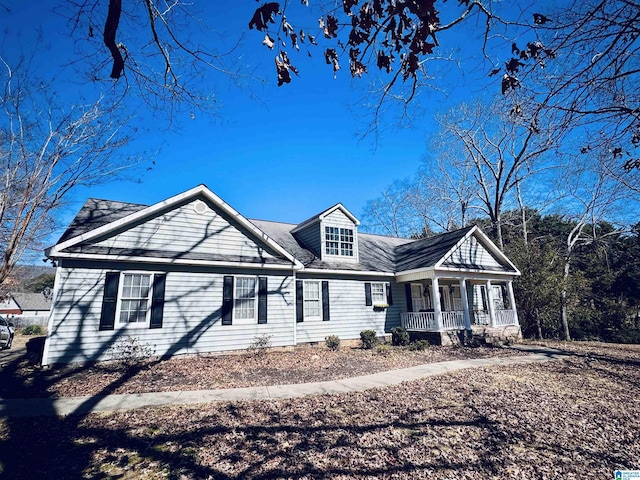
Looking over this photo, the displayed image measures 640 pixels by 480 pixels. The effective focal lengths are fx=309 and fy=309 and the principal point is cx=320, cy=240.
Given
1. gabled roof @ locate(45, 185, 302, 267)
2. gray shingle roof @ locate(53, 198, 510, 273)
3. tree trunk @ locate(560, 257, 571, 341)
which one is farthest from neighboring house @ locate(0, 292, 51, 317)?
tree trunk @ locate(560, 257, 571, 341)

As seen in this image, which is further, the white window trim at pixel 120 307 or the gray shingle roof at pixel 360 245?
the gray shingle roof at pixel 360 245

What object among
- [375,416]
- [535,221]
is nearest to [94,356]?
[375,416]

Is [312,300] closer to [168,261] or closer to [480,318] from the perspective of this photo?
[168,261]

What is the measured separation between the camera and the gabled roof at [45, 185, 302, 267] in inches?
382

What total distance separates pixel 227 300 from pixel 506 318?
583 inches

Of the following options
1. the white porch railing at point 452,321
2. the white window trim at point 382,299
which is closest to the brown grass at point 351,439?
the white porch railing at point 452,321

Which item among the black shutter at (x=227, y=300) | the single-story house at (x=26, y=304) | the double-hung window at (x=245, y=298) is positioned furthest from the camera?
the single-story house at (x=26, y=304)

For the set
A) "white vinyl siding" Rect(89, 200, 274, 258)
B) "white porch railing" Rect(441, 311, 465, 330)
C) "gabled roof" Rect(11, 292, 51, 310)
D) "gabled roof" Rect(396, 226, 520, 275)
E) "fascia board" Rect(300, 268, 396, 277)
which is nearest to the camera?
"white vinyl siding" Rect(89, 200, 274, 258)

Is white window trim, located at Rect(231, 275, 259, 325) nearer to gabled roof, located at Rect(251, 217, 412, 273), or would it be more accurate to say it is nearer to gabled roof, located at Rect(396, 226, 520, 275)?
gabled roof, located at Rect(251, 217, 412, 273)

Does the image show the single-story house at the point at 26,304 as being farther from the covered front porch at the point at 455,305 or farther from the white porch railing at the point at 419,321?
the covered front porch at the point at 455,305

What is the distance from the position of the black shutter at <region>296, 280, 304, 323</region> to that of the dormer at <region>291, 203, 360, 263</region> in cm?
217

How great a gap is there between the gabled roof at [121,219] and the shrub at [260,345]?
10.6 ft

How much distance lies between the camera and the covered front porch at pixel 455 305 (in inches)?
591

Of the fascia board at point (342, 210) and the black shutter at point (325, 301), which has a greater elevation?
the fascia board at point (342, 210)
